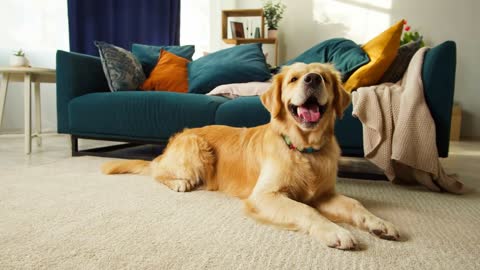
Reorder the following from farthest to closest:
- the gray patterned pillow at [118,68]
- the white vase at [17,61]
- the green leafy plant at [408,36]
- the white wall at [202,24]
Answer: the white wall at [202,24] → the green leafy plant at [408,36] → the white vase at [17,61] → the gray patterned pillow at [118,68]

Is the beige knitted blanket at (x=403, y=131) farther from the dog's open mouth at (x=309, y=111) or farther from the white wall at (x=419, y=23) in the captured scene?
the white wall at (x=419, y=23)

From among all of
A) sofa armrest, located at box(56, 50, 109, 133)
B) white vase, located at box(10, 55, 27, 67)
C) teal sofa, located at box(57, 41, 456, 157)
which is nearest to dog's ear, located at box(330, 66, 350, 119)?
teal sofa, located at box(57, 41, 456, 157)

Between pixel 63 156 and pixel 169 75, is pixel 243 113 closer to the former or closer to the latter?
pixel 169 75

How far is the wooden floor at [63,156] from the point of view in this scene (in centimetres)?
256

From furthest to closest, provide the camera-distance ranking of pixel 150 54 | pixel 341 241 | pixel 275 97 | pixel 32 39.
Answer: pixel 32 39 → pixel 150 54 → pixel 275 97 → pixel 341 241

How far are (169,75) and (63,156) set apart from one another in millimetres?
1143

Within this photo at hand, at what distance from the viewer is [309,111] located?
1.50 m

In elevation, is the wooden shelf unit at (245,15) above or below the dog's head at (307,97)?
above

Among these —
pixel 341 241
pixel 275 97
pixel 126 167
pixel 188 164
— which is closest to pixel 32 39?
pixel 126 167

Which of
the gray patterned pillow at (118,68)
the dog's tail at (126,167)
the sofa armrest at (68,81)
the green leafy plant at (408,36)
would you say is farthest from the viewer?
the green leafy plant at (408,36)

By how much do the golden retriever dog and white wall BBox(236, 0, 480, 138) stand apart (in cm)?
449

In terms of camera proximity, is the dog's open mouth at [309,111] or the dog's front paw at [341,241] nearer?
the dog's front paw at [341,241]

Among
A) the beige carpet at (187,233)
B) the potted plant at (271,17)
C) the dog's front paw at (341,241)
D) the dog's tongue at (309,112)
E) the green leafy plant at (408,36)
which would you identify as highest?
the potted plant at (271,17)

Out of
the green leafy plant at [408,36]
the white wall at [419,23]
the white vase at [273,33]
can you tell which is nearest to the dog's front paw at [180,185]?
the white vase at [273,33]
